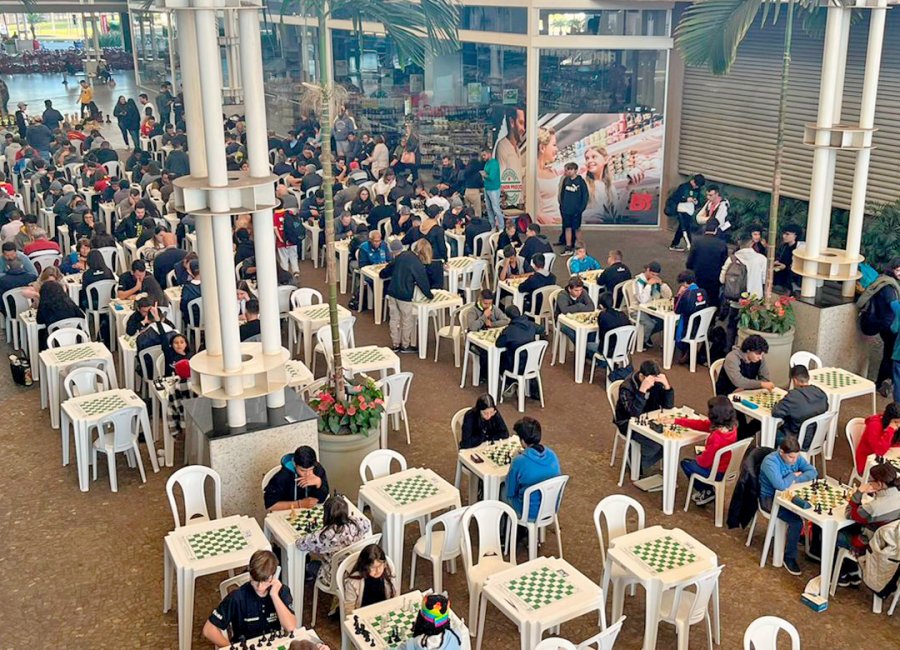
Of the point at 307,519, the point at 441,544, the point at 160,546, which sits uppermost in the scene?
the point at 307,519

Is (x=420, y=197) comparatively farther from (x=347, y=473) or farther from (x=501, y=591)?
(x=501, y=591)

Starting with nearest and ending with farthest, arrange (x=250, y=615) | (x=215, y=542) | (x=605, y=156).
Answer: (x=250, y=615) < (x=215, y=542) < (x=605, y=156)

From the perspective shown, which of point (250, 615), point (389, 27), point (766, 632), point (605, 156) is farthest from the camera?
point (605, 156)

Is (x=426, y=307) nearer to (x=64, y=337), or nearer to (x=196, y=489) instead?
(x=64, y=337)

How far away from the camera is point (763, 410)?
29.8 ft

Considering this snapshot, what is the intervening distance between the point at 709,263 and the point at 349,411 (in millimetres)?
5828

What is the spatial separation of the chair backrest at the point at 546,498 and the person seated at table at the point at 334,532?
50.7 inches

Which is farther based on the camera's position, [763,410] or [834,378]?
[834,378]

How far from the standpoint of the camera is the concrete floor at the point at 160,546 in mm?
7191

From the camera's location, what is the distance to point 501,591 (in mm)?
6523

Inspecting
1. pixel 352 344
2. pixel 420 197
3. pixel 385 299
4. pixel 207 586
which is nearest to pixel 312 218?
pixel 420 197

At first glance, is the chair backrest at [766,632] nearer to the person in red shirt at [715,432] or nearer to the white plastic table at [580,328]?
the person in red shirt at [715,432]

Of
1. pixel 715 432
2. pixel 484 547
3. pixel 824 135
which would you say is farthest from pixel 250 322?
pixel 824 135

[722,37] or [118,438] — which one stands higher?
[722,37]
